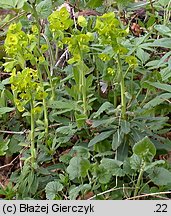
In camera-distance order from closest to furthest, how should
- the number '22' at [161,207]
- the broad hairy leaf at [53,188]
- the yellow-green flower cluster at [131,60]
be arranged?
the number '22' at [161,207]
the broad hairy leaf at [53,188]
the yellow-green flower cluster at [131,60]

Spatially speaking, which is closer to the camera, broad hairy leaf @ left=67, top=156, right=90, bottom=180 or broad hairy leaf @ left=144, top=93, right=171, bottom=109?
broad hairy leaf @ left=67, top=156, right=90, bottom=180

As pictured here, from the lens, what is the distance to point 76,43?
138cm

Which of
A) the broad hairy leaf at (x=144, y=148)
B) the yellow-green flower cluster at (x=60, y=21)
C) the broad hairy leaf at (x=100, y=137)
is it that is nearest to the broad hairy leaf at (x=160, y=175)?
the broad hairy leaf at (x=144, y=148)

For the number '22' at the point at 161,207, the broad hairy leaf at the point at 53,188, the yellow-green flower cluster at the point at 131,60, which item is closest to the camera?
the number '22' at the point at 161,207

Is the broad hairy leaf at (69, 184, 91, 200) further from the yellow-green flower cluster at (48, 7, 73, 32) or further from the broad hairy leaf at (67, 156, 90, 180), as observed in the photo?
the yellow-green flower cluster at (48, 7, 73, 32)

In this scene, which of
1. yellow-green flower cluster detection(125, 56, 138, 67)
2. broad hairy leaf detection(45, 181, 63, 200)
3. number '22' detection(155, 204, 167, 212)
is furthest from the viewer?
yellow-green flower cluster detection(125, 56, 138, 67)

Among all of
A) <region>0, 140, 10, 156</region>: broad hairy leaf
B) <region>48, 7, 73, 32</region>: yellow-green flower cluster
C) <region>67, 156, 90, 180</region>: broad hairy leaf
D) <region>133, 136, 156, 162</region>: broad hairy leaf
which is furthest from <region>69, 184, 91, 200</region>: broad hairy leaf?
<region>48, 7, 73, 32</region>: yellow-green flower cluster

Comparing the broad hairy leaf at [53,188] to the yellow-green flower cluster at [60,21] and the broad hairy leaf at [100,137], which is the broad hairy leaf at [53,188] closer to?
the broad hairy leaf at [100,137]

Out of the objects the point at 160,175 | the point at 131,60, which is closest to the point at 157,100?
the point at 131,60

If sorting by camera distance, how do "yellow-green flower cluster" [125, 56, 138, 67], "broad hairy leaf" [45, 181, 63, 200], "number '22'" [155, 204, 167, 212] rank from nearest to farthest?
1. "number '22'" [155, 204, 167, 212]
2. "broad hairy leaf" [45, 181, 63, 200]
3. "yellow-green flower cluster" [125, 56, 138, 67]

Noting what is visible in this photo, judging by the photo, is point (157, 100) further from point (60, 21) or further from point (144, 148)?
point (60, 21)

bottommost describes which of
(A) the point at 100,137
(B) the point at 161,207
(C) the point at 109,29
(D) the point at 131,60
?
(B) the point at 161,207

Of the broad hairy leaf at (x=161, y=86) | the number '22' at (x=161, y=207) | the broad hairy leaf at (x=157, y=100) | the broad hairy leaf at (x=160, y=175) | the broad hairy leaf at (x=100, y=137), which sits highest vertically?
the broad hairy leaf at (x=161, y=86)

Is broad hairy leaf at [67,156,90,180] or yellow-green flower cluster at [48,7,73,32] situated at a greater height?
yellow-green flower cluster at [48,7,73,32]
